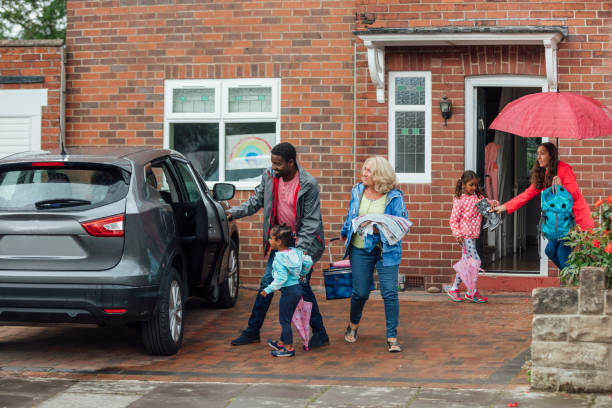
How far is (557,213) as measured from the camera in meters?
8.89

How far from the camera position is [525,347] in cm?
842

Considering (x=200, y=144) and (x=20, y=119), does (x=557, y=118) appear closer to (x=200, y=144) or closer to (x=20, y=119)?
(x=200, y=144)

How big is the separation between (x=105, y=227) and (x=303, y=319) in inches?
77.0

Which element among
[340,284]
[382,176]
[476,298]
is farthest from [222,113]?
[382,176]

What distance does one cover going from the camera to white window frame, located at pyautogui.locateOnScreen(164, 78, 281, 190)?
12703 millimetres

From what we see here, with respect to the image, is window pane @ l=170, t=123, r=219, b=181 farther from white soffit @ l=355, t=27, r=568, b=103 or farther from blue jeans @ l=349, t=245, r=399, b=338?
blue jeans @ l=349, t=245, r=399, b=338

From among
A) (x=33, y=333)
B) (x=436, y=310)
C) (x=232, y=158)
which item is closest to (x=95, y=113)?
Result: (x=232, y=158)

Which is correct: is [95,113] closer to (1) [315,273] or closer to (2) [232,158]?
(2) [232,158]

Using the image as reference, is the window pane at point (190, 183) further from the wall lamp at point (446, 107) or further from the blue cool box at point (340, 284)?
the wall lamp at point (446, 107)

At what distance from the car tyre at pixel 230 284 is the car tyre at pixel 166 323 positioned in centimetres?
208

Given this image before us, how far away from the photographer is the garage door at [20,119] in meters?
13.3

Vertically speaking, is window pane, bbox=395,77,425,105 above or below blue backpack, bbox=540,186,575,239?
above

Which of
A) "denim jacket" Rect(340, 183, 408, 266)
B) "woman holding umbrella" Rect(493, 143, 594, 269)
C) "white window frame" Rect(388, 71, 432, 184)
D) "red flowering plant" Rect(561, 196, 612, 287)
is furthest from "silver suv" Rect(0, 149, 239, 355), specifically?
"white window frame" Rect(388, 71, 432, 184)

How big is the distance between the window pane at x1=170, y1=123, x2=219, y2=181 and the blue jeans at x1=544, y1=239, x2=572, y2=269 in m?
5.28
